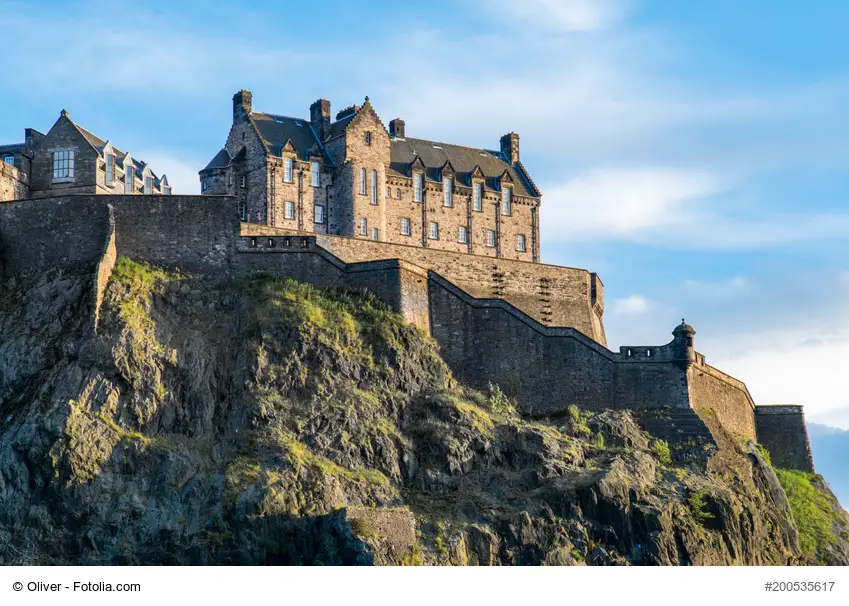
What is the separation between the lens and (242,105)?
254 feet

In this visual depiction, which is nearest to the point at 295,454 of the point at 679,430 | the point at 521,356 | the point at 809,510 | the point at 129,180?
the point at 521,356

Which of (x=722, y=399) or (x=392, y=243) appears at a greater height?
(x=392, y=243)

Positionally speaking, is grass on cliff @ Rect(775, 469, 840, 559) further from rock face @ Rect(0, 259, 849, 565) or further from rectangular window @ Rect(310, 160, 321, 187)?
rectangular window @ Rect(310, 160, 321, 187)

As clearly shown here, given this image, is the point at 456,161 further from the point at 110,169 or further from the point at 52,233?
the point at 52,233

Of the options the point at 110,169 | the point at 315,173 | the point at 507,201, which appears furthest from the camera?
the point at 507,201

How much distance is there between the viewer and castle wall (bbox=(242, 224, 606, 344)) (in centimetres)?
6912

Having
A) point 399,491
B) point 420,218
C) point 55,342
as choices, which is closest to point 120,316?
point 55,342

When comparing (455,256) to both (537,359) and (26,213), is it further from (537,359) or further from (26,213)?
(26,213)

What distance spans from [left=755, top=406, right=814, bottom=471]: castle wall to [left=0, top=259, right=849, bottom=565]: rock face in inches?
464

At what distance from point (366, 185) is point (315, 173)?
262 cm

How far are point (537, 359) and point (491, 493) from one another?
8390 millimetres

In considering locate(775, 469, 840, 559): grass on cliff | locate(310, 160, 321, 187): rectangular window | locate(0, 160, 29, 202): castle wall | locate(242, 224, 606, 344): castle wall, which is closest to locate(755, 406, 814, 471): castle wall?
locate(775, 469, 840, 559): grass on cliff

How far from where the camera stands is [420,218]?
79.6 metres

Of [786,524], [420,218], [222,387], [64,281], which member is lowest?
[786,524]
